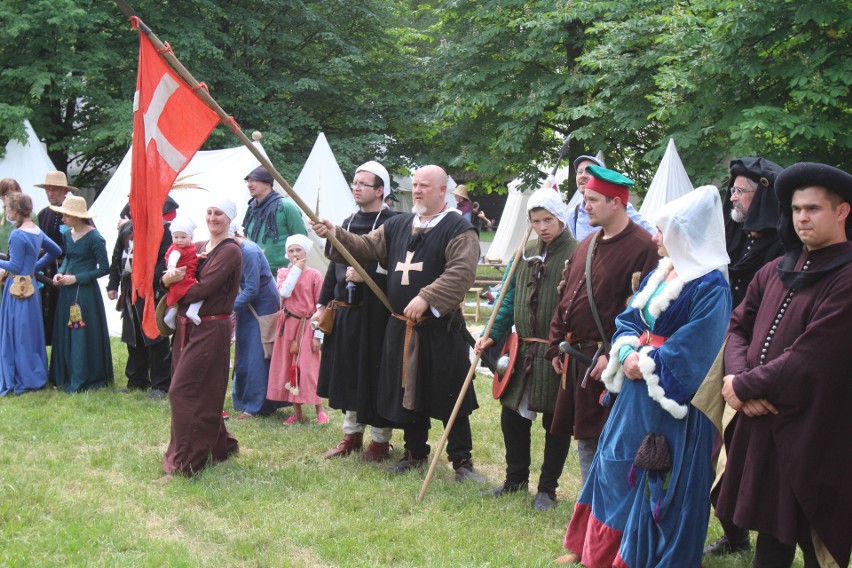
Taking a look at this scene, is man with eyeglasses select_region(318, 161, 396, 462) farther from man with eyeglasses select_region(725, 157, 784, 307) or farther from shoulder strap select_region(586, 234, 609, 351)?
man with eyeglasses select_region(725, 157, 784, 307)

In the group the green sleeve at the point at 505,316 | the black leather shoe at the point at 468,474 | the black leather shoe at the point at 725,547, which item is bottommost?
the black leather shoe at the point at 468,474

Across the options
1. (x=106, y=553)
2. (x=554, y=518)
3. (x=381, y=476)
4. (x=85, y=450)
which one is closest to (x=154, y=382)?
(x=85, y=450)

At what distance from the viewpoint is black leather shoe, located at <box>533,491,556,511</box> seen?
479 centimetres

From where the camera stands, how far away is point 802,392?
3100mm

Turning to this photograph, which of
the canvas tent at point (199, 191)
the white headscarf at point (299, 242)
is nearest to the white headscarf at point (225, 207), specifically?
the white headscarf at point (299, 242)

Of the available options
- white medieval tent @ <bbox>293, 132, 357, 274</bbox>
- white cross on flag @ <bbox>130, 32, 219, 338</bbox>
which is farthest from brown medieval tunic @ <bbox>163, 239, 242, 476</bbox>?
white medieval tent @ <bbox>293, 132, 357, 274</bbox>

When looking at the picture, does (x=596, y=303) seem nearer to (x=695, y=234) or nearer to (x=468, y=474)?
(x=695, y=234)

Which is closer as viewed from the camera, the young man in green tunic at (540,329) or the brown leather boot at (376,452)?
the young man in green tunic at (540,329)

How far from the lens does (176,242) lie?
17.8 ft

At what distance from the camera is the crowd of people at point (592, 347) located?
3.16 metres

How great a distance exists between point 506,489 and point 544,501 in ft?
1.14

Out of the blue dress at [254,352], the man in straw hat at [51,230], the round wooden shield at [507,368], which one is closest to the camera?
the round wooden shield at [507,368]

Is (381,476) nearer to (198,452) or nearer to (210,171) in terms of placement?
(198,452)

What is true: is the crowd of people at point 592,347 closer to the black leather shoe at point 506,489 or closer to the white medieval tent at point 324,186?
the black leather shoe at point 506,489
